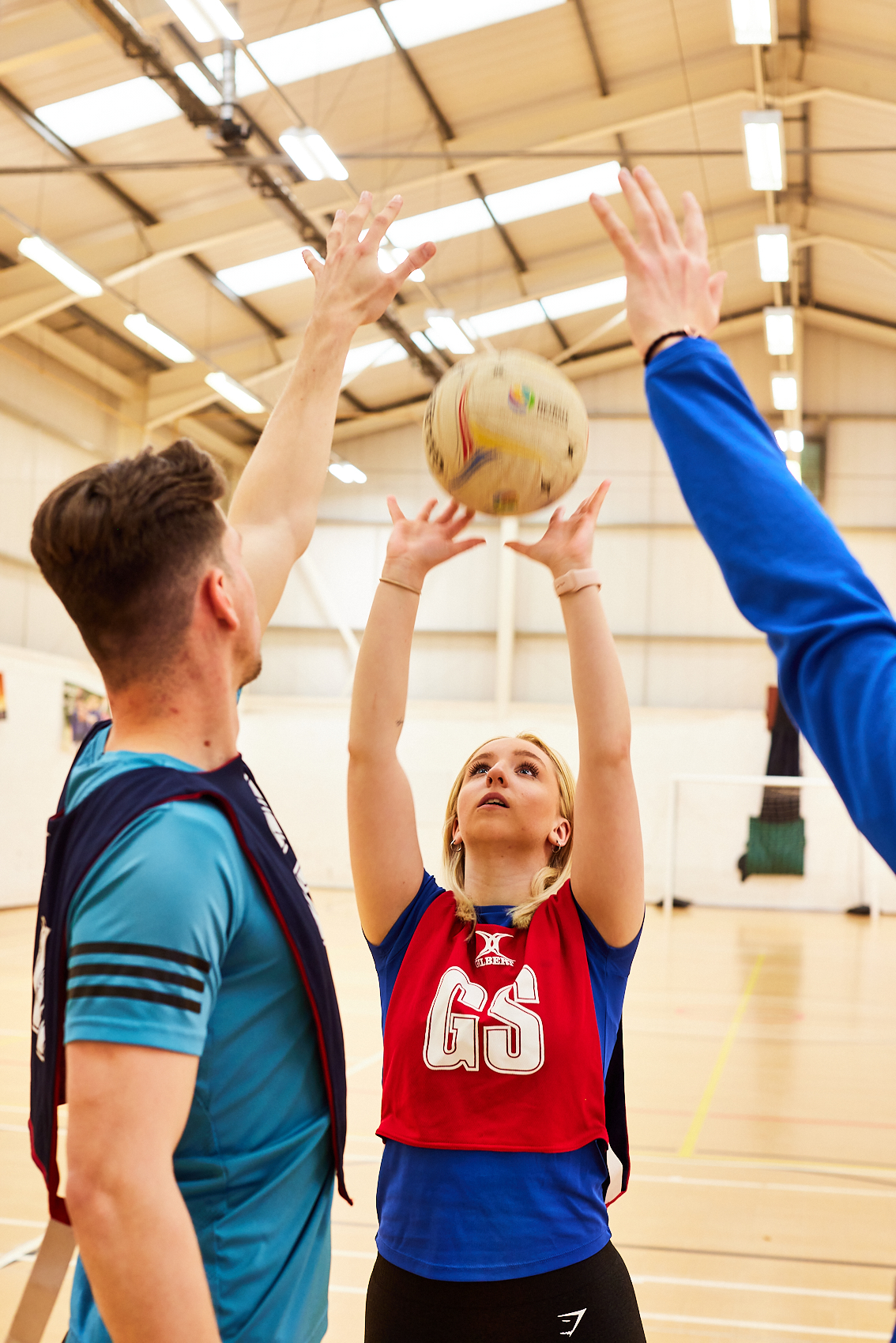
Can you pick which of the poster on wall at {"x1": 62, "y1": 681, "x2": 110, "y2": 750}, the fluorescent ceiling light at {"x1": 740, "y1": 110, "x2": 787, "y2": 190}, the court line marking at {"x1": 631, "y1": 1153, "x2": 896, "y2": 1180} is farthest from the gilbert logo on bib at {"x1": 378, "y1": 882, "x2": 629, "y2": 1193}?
the poster on wall at {"x1": 62, "y1": 681, "x2": 110, "y2": 750}

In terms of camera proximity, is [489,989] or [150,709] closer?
[150,709]

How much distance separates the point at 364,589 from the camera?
22.5 meters

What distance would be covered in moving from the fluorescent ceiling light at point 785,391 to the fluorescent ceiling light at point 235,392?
8312mm

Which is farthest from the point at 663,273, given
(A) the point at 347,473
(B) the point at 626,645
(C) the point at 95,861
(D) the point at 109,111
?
(A) the point at 347,473

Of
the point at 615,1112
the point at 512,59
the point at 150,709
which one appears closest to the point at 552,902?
the point at 615,1112

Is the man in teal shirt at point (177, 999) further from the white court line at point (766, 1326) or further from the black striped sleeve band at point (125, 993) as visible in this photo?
the white court line at point (766, 1326)

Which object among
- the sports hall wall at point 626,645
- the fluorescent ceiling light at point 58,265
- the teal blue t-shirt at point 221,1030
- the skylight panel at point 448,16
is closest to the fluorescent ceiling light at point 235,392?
the sports hall wall at point 626,645

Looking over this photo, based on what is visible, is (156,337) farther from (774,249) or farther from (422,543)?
(422,543)

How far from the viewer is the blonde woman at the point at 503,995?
6.91 feet

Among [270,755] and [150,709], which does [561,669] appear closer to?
[270,755]

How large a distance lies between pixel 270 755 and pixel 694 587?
27.7 feet

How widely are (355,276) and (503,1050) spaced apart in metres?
1.50

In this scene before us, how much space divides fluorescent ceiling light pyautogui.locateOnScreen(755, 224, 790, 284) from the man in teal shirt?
46.9 feet

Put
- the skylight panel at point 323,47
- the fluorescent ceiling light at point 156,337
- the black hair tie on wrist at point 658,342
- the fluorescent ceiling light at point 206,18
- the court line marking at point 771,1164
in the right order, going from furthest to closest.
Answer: the fluorescent ceiling light at point 156,337 < the skylight panel at point 323,47 < the fluorescent ceiling light at point 206,18 < the court line marking at point 771,1164 < the black hair tie on wrist at point 658,342
